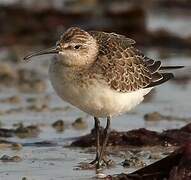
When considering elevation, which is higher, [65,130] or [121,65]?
[121,65]

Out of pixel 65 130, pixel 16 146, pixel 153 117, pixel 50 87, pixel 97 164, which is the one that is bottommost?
pixel 97 164

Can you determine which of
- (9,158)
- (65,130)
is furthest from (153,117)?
(9,158)

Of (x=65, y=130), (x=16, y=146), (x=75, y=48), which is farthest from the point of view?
(x=65, y=130)

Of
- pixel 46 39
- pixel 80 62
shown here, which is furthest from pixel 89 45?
pixel 46 39

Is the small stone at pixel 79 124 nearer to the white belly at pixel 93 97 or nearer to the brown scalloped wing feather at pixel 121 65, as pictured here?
the brown scalloped wing feather at pixel 121 65

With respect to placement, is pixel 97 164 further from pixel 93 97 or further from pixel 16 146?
pixel 16 146

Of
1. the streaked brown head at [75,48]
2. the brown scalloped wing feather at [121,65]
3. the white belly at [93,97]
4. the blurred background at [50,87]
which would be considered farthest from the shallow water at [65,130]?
the streaked brown head at [75,48]

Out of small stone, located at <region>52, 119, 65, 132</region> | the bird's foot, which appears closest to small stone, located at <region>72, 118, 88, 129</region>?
small stone, located at <region>52, 119, 65, 132</region>

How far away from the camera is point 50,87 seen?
1057 cm

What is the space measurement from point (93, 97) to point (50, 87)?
11.9 feet

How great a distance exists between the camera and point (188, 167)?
6.07 m

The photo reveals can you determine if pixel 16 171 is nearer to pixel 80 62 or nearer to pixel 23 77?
pixel 80 62

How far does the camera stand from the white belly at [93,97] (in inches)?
275

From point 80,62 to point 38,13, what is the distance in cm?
688
